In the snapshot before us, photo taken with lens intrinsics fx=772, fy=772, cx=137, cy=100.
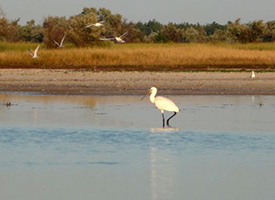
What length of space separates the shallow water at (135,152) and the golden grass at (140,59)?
12.5m

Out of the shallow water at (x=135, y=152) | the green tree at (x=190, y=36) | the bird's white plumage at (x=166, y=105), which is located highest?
the green tree at (x=190, y=36)

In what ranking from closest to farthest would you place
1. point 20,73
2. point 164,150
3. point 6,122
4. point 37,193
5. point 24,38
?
point 37,193
point 164,150
point 6,122
point 20,73
point 24,38

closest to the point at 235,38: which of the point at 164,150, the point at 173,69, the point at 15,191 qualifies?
the point at 173,69

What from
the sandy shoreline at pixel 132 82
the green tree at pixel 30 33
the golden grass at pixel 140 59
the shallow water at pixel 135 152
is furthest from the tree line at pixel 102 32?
the shallow water at pixel 135 152

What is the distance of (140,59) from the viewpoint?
1179 inches

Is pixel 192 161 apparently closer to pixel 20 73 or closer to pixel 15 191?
pixel 15 191

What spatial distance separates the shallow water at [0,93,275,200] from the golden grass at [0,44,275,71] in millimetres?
12536

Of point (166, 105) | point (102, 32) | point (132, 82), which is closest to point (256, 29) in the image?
point (102, 32)

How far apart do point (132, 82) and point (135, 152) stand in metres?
12.8

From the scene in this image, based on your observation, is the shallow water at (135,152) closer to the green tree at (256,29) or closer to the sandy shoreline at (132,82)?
the sandy shoreline at (132,82)

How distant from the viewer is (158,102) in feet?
45.3

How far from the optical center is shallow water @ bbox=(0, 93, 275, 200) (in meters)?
7.56

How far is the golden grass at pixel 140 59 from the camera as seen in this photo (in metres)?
29.0

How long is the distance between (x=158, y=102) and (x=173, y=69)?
46.1 feet
